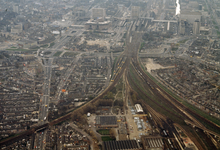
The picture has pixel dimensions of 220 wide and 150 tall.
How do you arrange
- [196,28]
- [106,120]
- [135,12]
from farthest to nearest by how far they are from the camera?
1. [135,12]
2. [196,28]
3. [106,120]

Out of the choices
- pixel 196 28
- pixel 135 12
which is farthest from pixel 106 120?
pixel 135 12

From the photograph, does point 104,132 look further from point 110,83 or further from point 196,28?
point 196,28

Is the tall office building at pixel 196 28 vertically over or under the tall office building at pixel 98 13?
under

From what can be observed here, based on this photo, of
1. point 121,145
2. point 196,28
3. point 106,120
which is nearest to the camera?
point 121,145

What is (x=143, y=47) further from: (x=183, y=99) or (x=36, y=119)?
(x=36, y=119)

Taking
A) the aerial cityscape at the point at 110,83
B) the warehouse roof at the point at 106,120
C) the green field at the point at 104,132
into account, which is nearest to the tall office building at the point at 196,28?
the aerial cityscape at the point at 110,83

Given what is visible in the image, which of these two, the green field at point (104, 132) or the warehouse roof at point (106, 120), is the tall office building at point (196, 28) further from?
the green field at point (104, 132)

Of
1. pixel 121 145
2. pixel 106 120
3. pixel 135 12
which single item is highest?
pixel 135 12

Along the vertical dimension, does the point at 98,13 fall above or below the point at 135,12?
below

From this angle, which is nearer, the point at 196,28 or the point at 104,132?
the point at 104,132
